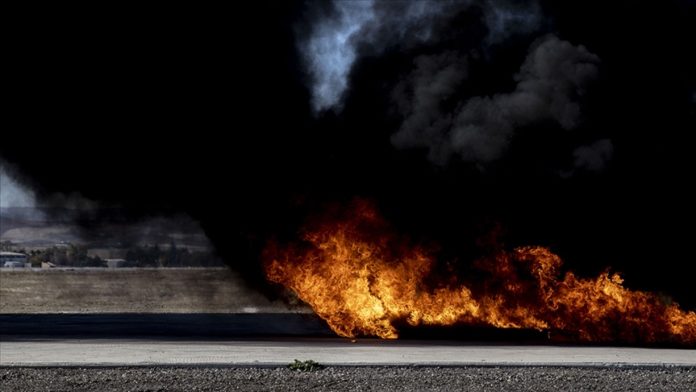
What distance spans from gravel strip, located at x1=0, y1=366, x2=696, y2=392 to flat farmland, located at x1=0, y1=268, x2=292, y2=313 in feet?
124

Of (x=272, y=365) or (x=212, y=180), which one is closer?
(x=272, y=365)

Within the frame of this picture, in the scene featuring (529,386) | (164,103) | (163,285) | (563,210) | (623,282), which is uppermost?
(163,285)

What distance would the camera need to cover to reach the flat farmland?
5991 cm

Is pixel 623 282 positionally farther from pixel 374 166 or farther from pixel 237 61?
pixel 237 61

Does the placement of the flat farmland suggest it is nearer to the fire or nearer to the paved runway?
the fire

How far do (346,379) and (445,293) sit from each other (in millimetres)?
9662

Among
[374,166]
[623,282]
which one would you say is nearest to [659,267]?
[623,282]

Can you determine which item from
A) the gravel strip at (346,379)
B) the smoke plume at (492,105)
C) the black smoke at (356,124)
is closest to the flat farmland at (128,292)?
the black smoke at (356,124)

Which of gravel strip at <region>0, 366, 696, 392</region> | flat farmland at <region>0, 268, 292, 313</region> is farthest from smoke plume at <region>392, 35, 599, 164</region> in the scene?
flat farmland at <region>0, 268, 292, 313</region>

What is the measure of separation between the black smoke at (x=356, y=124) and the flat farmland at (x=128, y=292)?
2754cm

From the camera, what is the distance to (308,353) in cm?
2033

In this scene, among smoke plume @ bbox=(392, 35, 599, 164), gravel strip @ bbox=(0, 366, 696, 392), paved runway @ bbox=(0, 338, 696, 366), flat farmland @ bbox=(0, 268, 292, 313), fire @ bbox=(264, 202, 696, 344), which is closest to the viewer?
gravel strip @ bbox=(0, 366, 696, 392)

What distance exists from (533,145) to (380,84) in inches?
179

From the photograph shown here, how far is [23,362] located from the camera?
1786cm
